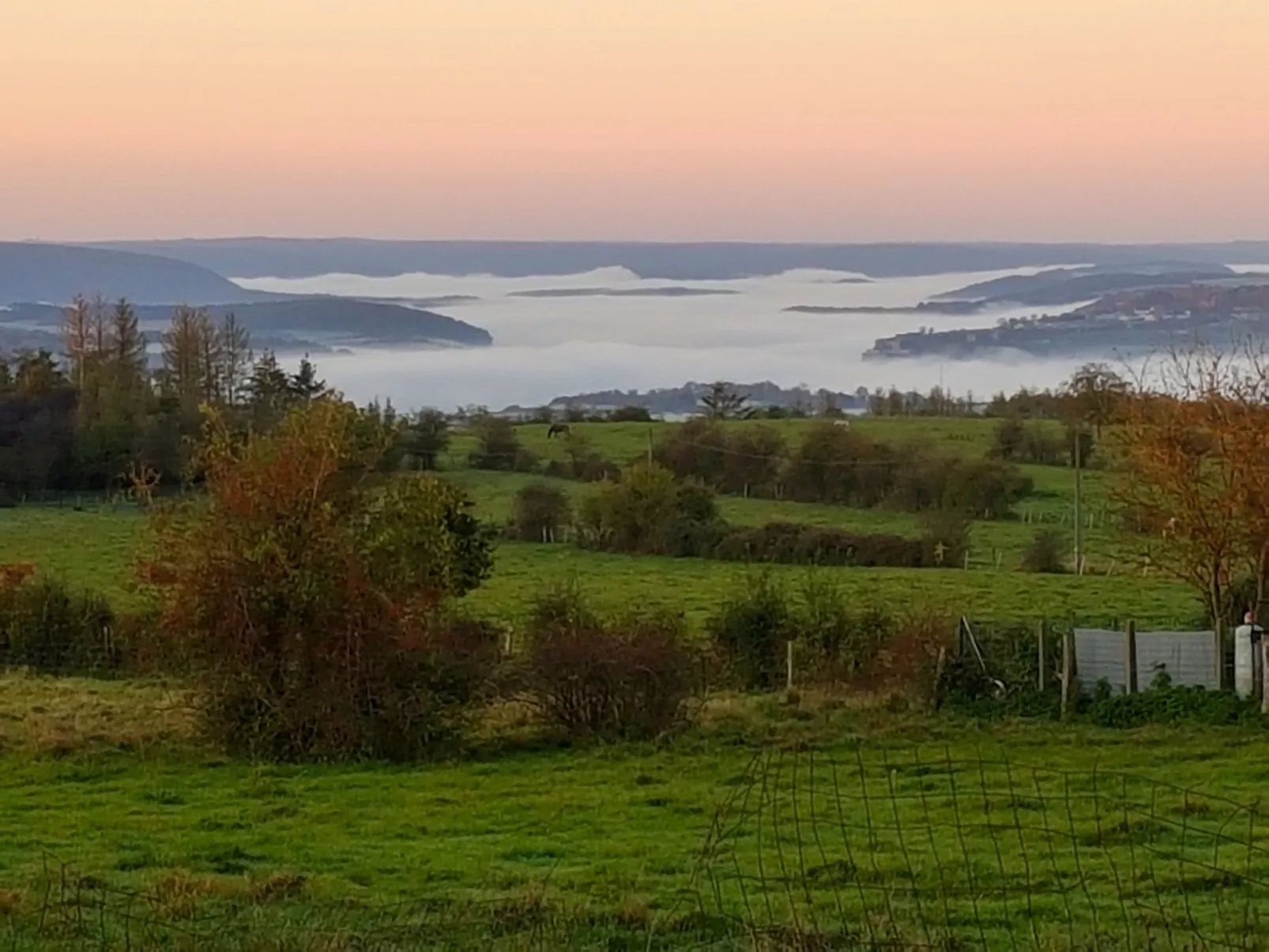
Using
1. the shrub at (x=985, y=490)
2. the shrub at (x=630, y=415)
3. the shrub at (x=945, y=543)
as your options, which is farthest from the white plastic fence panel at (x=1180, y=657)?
the shrub at (x=630, y=415)

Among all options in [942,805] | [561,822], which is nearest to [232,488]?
[561,822]

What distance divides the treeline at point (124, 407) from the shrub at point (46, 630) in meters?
24.5

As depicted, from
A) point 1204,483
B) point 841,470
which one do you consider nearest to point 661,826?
point 1204,483

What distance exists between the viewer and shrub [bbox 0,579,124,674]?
32156mm

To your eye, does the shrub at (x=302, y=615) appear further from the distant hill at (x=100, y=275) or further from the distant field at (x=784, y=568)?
the distant hill at (x=100, y=275)

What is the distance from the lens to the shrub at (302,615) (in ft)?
67.5

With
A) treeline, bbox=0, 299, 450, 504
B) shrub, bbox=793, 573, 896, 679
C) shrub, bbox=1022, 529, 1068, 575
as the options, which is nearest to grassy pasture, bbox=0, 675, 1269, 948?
shrub, bbox=793, 573, 896, 679

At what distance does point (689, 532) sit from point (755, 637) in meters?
25.1

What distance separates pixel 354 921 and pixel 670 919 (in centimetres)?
161

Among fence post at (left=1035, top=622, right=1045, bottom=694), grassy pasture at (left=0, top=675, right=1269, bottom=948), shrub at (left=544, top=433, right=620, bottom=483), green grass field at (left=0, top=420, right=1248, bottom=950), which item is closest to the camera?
green grass field at (left=0, top=420, right=1248, bottom=950)

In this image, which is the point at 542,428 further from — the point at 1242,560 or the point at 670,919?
the point at 670,919

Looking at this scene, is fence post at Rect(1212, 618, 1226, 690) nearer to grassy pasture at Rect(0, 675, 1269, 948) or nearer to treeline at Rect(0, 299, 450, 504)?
grassy pasture at Rect(0, 675, 1269, 948)

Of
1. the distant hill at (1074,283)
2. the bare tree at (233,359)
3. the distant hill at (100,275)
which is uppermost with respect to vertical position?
the distant hill at (100,275)

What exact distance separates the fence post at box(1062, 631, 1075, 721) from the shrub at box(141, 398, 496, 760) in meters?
7.33
